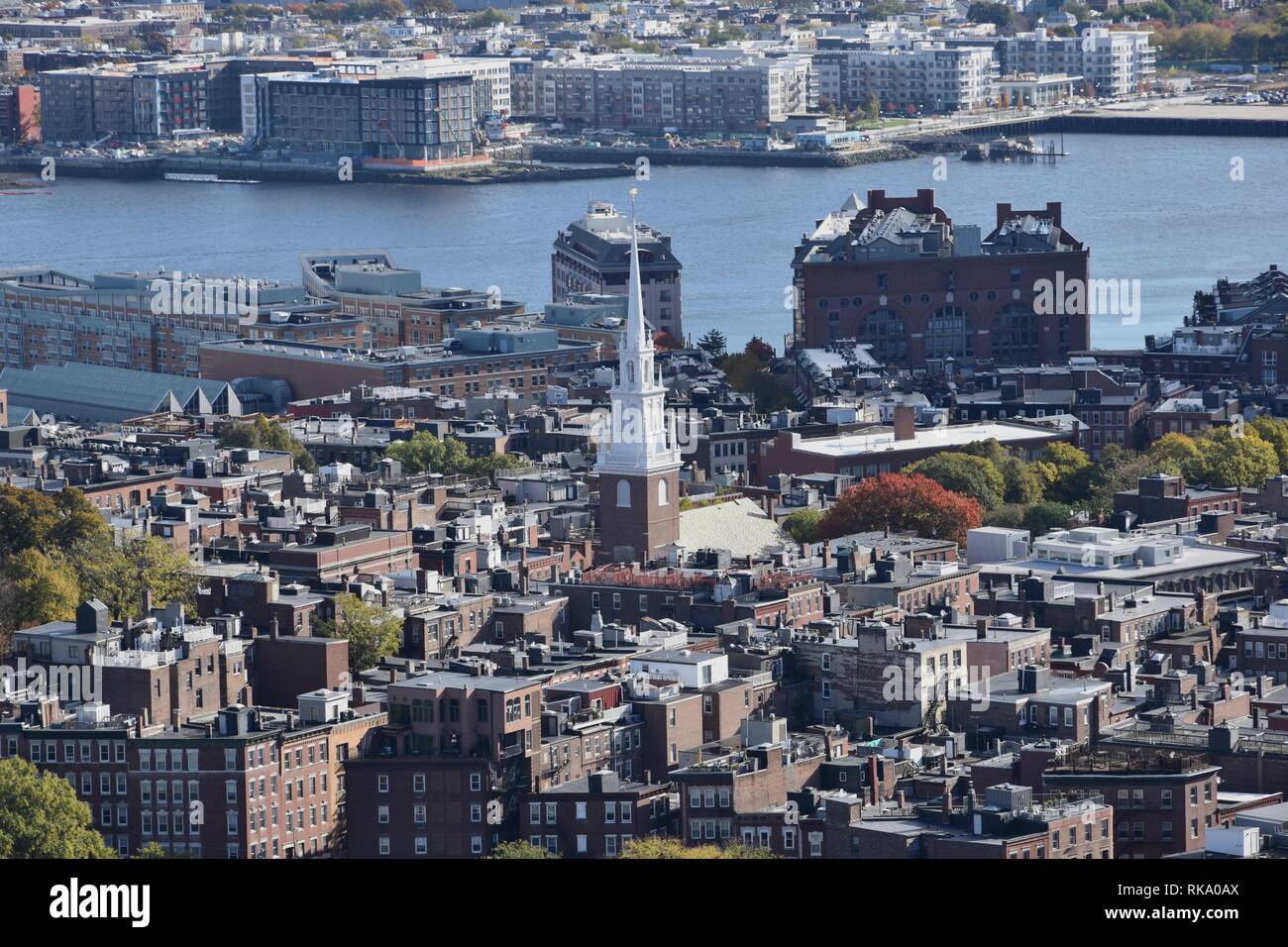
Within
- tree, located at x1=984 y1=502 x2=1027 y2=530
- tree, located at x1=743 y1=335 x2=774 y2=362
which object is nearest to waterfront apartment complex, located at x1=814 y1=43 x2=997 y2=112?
tree, located at x1=743 y1=335 x2=774 y2=362

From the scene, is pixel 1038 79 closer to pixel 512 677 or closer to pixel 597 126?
pixel 597 126

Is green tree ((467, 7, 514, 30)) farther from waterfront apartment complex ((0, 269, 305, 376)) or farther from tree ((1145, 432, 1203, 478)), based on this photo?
tree ((1145, 432, 1203, 478))

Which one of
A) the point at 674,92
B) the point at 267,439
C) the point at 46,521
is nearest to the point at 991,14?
the point at 674,92

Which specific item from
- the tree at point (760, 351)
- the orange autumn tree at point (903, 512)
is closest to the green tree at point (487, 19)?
the tree at point (760, 351)

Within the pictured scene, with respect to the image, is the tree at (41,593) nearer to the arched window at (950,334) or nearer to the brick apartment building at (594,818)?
the brick apartment building at (594,818)

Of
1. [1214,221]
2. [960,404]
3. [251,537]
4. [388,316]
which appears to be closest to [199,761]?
[251,537]
